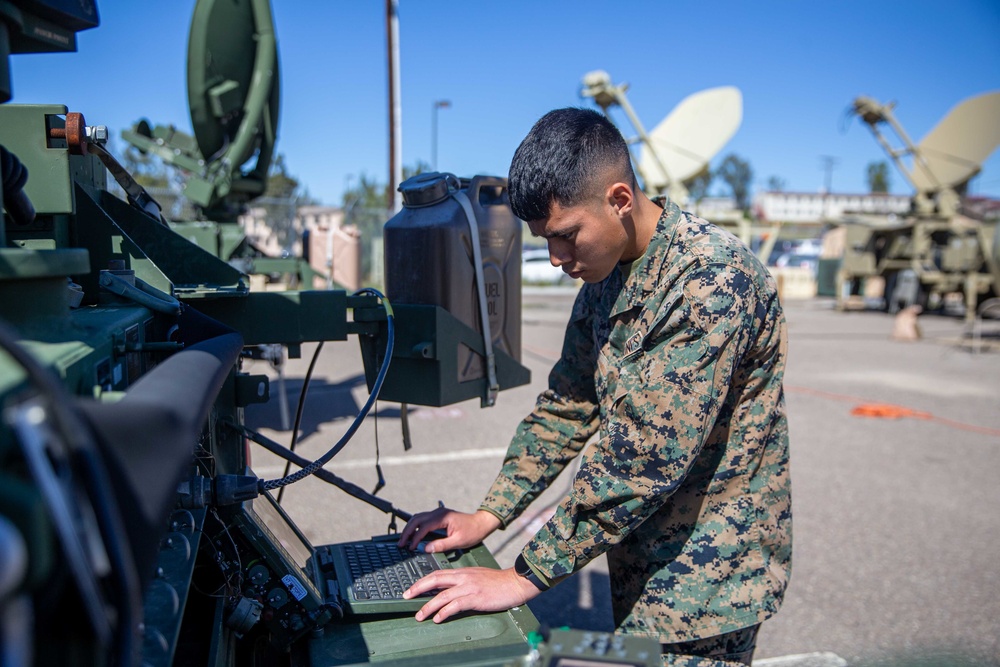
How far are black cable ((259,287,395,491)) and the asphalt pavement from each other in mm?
322

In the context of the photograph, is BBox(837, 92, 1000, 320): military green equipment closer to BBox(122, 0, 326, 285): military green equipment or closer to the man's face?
BBox(122, 0, 326, 285): military green equipment

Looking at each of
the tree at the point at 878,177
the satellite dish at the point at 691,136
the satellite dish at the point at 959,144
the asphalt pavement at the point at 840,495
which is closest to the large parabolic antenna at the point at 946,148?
the satellite dish at the point at 959,144

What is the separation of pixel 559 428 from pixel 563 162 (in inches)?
32.3

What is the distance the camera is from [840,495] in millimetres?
5020

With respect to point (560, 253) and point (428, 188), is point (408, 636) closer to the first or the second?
point (560, 253)

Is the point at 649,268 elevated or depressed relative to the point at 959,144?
depressed

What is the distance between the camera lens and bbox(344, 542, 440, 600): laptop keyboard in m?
1.71

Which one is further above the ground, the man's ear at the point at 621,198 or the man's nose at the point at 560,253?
the man's ear at the point at 621,198

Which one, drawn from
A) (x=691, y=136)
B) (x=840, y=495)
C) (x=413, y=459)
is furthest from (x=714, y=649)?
(x=691, y=136)

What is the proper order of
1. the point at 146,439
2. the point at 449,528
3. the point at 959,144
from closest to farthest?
1. the point at 146,439
2. the point at 449,528
3. the point at 959,144

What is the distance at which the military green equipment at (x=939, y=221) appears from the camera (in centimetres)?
1748

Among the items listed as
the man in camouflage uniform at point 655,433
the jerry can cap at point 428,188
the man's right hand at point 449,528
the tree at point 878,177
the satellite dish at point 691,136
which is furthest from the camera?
the tree at point 878,177

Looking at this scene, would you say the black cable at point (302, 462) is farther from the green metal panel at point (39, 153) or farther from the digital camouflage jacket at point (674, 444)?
the green metal panel at point (39, 153)

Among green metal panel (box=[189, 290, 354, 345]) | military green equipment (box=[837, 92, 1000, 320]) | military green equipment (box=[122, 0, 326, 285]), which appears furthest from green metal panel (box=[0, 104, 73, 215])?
military green equipment (box=[837, 92, 1000, 320])
